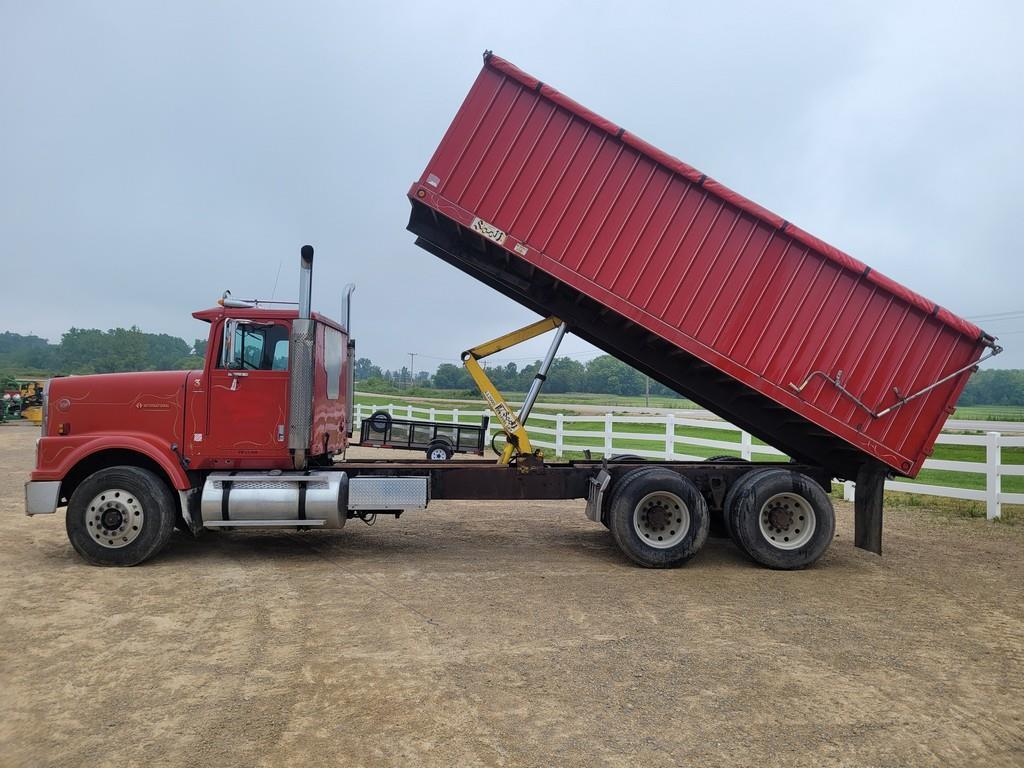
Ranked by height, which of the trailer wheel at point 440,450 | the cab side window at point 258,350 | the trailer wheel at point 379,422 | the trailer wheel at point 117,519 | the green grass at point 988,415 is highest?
the green grass at point 988,415

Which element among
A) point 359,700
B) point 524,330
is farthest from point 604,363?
point 359,700

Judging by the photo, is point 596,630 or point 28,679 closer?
point 28,679

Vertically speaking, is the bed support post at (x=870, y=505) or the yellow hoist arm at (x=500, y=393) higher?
the yellow hoist arm at (x=500, y=393)

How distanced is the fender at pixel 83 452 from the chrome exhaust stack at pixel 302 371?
1.17 meters

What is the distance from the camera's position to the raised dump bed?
262 inches

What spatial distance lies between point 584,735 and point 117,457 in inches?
220

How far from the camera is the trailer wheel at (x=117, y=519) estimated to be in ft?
21.4

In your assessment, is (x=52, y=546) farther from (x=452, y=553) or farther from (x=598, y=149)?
(x=598, y=149)

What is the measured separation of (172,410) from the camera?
685cm

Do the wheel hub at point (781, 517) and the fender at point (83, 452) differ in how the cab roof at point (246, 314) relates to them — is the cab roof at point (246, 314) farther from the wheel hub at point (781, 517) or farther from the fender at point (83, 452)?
the wheel hub at point (781, 517)

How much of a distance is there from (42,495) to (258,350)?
244 centimetres

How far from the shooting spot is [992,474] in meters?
9.87

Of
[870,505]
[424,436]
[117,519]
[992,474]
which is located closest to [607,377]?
[424,436]

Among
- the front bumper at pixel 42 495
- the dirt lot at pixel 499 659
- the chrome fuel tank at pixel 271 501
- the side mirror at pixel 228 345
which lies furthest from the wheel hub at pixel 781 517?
the front bumper at pixel 42 495
